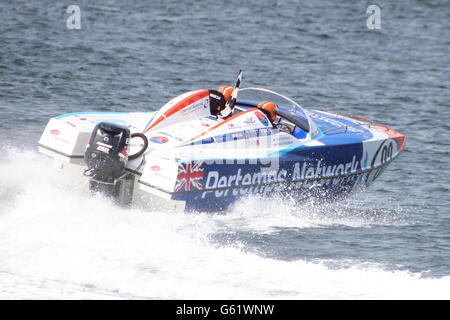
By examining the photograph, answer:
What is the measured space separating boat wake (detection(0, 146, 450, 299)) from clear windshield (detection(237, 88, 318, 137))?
4.05ft

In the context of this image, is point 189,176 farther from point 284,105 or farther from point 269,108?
point 284,105

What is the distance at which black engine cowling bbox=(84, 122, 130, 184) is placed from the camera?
1096 cm

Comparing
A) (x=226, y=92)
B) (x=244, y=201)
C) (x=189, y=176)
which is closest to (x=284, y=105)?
(x=226, y=92)

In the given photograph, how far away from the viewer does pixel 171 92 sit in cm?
1931

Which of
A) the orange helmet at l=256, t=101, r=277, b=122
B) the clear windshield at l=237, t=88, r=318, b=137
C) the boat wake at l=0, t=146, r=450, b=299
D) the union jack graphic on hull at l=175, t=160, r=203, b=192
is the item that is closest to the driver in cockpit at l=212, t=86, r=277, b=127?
the orange helmet at l=256, t=101, r=277, b=122

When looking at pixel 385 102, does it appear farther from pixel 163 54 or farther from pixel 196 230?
pixel 196 230

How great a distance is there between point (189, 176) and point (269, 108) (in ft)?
6.75

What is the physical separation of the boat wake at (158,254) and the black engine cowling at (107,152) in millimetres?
358

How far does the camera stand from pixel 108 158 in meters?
11.0

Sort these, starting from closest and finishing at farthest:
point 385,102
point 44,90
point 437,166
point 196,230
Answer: point 196,230 → point 437,166 → point 44,90 → point 385,102

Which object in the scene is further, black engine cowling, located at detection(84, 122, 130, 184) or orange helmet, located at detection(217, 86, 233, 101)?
orange helmet, located at detection(217, 86, 233, 101)

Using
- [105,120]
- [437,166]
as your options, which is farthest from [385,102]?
[105,120]

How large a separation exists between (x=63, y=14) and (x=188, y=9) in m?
4.19

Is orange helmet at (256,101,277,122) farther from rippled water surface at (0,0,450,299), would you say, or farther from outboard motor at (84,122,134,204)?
outboard motor at (84,122,134,204)
